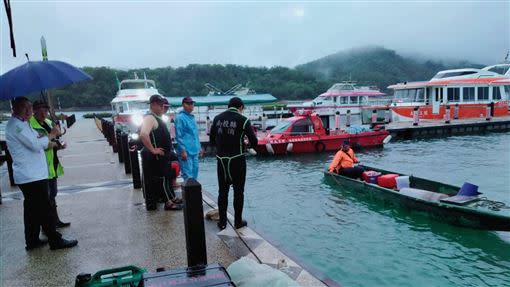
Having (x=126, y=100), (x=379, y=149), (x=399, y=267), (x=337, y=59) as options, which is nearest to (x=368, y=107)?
(x=379, y=149)

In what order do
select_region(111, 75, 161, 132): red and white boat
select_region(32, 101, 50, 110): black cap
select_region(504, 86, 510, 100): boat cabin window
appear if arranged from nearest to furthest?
select_region(32, 101, 50, 110): black cap, select_region(111, 75, 161, 132): red and white boat, select_region(504, 86, 510, 100): boat cabin window

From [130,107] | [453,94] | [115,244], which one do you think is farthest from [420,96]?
[115,244]

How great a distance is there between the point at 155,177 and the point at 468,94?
1220 inches

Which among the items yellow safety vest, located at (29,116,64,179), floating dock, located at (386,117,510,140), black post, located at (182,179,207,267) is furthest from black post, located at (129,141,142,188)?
floating dock, located at (386,117,510,140)

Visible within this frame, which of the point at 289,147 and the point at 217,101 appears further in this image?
the point at 217,101

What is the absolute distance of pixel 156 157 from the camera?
6.04m

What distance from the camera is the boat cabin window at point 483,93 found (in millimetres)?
30362

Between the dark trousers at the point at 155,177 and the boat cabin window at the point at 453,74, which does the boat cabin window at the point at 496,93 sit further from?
the dark trousers at the point at 155,177

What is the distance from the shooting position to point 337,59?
165 m

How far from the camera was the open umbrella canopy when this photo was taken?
12.8 ft

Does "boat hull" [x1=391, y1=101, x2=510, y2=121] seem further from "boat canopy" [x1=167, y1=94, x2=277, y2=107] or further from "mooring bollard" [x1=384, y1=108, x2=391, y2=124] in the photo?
"boat canopy" [x1=167, y1=94, x2=277, y2=107]

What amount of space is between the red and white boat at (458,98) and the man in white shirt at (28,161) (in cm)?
2913

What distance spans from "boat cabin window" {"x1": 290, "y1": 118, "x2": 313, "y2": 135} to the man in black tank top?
43.1 feet

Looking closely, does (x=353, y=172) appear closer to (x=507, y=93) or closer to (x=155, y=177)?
(x=155, y=177)
